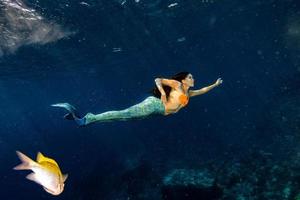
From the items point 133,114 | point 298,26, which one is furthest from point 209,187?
point 298,26

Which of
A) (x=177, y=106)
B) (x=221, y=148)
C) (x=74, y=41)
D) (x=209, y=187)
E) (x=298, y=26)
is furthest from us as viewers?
(x=298, y=26)

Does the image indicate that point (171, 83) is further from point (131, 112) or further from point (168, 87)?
point (131, 112)

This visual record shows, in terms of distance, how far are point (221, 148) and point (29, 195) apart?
19.6 meters

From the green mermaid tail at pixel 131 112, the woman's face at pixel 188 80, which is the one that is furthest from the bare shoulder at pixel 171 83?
the green mermaid tail at pixel 131 112

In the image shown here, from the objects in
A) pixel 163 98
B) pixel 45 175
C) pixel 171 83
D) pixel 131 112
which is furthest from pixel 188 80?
pixel 45 175

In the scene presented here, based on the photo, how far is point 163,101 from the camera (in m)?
5.36

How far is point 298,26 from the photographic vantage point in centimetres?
5569

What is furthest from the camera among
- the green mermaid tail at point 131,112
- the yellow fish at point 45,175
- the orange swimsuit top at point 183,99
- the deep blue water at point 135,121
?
the deep blue water at point 135,121

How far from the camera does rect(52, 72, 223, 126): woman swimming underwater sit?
16.2 ft

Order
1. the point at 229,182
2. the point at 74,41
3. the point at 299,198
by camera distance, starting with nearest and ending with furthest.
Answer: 1. the point at 299,198
2. the point at 229,182
3. the point at 74,41

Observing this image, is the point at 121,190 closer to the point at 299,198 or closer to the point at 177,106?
the point at 299,198

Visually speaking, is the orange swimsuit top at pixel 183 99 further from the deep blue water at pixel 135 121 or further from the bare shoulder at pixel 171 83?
the deep blue water at pixel 135 121

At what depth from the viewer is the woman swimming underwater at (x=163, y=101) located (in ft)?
16.2

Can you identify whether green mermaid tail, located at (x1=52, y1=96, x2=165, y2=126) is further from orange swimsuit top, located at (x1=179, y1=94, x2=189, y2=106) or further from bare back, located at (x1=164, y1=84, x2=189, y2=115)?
orange swimsuit top, located at (x1=179, y1=94, x2=189, y2=106)
